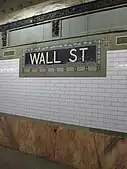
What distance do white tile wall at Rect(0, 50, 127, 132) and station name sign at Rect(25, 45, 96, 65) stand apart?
1.05 ft

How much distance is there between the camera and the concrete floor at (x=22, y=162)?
4.11m

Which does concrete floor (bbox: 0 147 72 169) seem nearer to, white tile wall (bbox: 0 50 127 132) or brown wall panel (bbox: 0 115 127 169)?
brown wall panel (bbox: 0 115 127 169)

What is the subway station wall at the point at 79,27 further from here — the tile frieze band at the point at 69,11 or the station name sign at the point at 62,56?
the station name sign at the point at 62,56

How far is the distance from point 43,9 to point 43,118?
6.98 ft

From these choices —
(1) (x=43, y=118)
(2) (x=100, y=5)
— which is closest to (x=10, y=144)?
(1) (x=43, y=118)

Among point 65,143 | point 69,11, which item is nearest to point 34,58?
point 69,11

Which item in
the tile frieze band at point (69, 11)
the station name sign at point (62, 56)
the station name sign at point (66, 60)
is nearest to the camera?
the tile frieze band at point (69, 11)

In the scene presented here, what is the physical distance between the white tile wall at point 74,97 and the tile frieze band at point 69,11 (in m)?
0.76

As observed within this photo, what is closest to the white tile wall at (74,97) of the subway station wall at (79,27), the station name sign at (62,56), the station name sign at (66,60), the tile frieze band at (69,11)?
the station name sign at (66,60)

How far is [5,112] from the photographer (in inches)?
213

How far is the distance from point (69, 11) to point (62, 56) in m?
0.80

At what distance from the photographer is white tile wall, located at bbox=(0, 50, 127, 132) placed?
3494mm

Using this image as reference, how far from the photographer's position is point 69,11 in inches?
164

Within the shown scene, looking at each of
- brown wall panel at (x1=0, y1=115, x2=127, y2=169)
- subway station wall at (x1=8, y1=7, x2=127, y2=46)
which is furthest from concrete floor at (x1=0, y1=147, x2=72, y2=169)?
subway station wall at (x1=8, y1=7, x2=127, y2=46)
